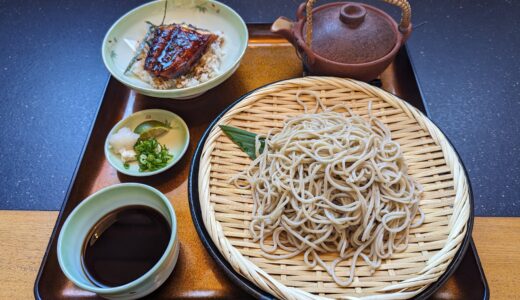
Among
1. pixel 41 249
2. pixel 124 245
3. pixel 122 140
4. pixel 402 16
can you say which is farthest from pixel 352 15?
pixel 41 249

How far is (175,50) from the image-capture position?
178 centimetres

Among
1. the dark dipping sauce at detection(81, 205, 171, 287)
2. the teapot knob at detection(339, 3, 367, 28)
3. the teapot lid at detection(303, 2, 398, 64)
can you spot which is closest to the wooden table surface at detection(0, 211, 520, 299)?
the dark dipping sauce at detection(81, 205, 171, 287)

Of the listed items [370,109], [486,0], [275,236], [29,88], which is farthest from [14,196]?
[486,0]

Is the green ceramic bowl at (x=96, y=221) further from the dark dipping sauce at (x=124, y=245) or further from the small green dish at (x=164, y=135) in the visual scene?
the small green dish at (x=164, y=135)

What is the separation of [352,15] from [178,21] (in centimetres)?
99

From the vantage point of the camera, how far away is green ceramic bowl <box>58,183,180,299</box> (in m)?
1.13

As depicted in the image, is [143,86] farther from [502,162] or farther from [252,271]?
[502,162]

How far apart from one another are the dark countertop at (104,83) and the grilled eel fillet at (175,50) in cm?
59

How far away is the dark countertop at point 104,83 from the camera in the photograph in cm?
183

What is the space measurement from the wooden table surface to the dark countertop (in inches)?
7.7

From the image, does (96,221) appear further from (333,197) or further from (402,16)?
(402,16)

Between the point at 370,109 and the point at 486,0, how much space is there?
1.74m

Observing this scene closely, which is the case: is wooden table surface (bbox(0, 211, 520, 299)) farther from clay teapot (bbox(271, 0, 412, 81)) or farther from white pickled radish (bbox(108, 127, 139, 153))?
clay teapot (bbox(271, 0, 412, 81))

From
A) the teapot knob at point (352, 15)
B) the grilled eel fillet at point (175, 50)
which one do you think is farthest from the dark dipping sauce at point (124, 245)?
the teapot knob at point (352, 15)
